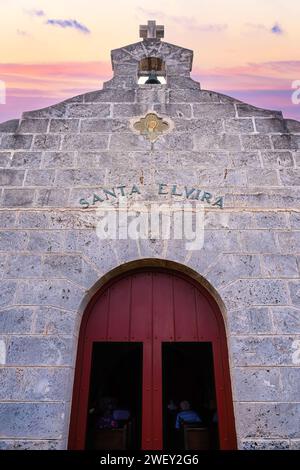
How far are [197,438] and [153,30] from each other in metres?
5.80

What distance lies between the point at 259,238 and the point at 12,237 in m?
2.78

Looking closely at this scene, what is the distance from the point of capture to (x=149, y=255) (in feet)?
13.8

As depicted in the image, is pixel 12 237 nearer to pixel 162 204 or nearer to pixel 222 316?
pixel 162 204

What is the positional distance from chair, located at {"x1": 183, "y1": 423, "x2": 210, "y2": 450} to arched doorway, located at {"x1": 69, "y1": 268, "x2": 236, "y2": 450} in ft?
1.98

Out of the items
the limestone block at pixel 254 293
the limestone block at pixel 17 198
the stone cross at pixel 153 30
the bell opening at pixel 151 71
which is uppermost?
the stone cross at pixel 153 30

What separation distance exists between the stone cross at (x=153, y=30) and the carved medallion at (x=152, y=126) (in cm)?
172

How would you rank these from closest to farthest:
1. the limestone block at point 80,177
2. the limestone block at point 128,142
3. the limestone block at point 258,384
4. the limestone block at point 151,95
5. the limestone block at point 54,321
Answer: the limestone block at point 258,384 → the limestone block at point 54,321 → the limestone block at point 80,177 → the limestone block at point 128,142 → the limestone block at point 151,95

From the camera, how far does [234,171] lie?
4750mm

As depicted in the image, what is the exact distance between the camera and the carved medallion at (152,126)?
503cm

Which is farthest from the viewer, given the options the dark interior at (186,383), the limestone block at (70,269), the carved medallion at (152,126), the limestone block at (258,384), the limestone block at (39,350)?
the dark interior at (186,383)

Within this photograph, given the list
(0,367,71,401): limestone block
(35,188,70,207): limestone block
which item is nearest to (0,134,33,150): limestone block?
(35,188,70,207): limestone block

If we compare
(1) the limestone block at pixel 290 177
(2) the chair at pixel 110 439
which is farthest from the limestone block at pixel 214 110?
(2) the chair at pixel 110 439

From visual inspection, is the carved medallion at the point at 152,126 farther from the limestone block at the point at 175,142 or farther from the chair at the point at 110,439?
the chair at the point at 110,439
